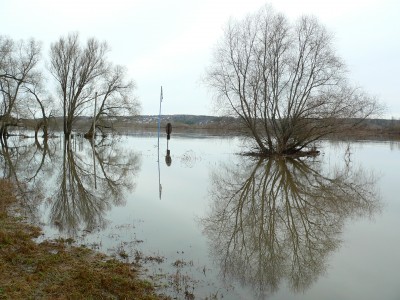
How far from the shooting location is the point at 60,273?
5102 millimetres

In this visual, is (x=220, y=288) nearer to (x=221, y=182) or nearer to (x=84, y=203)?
(x=84, y=203)

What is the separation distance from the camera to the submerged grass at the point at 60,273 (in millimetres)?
4520

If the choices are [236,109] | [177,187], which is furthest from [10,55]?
[177,187]

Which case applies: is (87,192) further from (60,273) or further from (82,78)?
(82,78)

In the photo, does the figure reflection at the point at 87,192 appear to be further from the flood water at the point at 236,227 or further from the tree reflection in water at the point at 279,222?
the tree reflection in water at the point at 279,222

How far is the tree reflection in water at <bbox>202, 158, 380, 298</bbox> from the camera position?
6.03 meters

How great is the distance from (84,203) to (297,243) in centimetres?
640

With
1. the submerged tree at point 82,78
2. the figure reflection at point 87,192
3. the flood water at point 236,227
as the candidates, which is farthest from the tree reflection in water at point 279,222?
the submerged tree at point 82,78

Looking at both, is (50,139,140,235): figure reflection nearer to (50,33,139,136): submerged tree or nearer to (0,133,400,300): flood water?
(0,133,400,300): flood water

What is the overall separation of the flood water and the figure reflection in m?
0.04

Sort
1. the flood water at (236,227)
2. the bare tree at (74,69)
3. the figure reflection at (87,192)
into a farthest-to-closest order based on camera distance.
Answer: the bare tree at (74,69), the figure reflection at (87,192), the flood water at (236,227)

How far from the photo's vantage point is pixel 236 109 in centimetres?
2739

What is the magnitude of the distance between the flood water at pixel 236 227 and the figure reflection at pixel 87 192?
0.13 feet

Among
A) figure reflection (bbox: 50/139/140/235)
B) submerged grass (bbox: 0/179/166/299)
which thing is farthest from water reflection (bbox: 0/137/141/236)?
submerged grass (bbox: 0/179/166/299)
